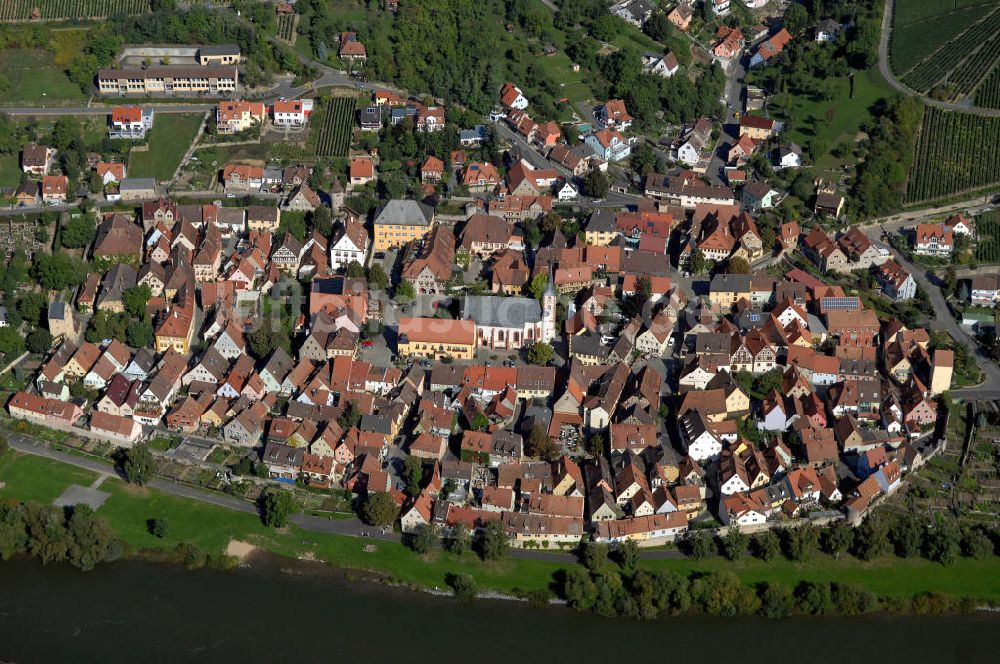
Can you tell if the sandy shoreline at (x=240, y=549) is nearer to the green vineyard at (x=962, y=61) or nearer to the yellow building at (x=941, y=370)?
the yellow building at (x=941, y=370)

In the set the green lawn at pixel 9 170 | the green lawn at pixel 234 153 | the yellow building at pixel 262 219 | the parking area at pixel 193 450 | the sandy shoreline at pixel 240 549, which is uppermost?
the green lawn at pixel 234 153

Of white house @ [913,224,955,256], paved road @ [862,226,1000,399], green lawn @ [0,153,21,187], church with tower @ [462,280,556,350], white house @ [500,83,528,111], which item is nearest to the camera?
paved road @ [862,226,1000,399]

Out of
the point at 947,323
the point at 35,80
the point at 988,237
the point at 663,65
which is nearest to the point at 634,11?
the point at 663,65

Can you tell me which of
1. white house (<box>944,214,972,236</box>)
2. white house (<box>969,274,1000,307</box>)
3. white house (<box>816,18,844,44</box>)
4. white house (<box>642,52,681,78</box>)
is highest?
white house (<box>816,18,844,44</box>)

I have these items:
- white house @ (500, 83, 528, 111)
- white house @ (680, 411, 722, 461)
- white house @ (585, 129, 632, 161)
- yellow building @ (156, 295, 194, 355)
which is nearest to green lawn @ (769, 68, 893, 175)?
white house @ (585, 129, 632, 161)

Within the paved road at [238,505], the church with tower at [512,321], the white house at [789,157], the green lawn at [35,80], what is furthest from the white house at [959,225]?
the green lawn at [35,80]

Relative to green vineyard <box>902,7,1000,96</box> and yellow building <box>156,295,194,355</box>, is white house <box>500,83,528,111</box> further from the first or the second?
yellow building <box>156,295,194,355</box>
